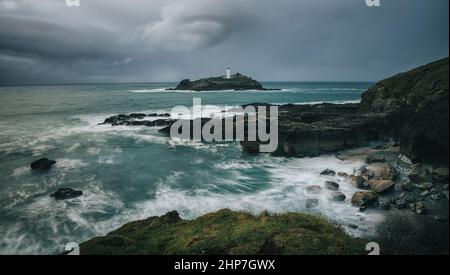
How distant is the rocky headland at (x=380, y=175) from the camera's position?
11.1 m

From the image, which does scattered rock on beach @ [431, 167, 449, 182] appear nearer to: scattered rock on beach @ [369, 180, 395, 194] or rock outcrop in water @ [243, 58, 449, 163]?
rock outcrop in water @ [243, 58, 449, 163]

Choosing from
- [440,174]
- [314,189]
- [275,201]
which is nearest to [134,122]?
[275,201]

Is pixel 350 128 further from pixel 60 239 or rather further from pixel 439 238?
pixel 60 239

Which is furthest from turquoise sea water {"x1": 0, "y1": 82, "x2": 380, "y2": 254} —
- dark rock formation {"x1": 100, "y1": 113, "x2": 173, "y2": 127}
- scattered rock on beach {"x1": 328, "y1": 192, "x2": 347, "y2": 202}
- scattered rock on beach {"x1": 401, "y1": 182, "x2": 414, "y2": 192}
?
dark rock formation {"x1": 100, "y1": 113, "x2": 173, "y2": 127}

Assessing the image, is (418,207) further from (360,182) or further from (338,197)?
(360,182)

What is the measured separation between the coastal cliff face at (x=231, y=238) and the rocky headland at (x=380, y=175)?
4 centimetres

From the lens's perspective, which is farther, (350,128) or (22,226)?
(350,128)

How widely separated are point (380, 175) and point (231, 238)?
14.0 meters

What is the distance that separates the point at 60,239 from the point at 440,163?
924 inches

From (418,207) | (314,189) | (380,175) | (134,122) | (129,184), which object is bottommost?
(129,184)

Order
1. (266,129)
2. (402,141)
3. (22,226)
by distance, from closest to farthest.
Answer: (22,226)
(402,141)
(266,129)

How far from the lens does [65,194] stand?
19.9 m

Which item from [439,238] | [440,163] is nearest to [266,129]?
[440,163]
